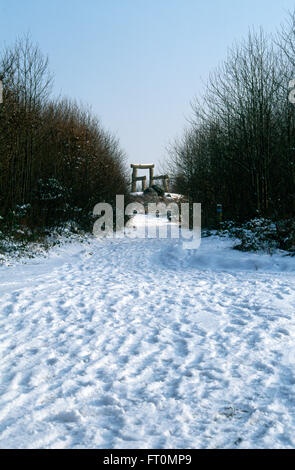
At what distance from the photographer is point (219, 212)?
17.8m

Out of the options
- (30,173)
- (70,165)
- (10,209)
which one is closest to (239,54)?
(70,165)

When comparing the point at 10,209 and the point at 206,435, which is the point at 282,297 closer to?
the point at 206,435

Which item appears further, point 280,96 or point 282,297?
point 280,96

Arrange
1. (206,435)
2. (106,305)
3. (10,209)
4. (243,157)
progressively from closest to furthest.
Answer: (206,435) → (106,305) → (10,209) → (243,157)

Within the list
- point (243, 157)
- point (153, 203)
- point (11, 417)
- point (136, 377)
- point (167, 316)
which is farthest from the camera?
point (153, 203)

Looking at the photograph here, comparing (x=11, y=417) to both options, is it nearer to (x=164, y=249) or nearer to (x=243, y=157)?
(x=164, y=249)

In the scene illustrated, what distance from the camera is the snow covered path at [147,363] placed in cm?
282

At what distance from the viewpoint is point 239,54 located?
1577 cm

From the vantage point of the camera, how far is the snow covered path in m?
2.82

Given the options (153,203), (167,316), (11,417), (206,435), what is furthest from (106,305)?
(153,203)

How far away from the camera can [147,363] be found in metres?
4.01

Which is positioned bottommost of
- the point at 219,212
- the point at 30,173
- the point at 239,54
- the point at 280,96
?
the point at 219,212

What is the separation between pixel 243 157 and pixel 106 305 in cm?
1232

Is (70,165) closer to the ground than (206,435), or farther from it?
farther from it
